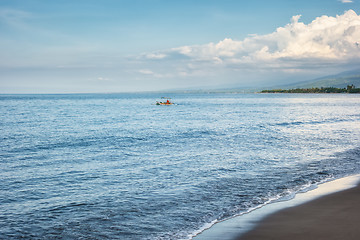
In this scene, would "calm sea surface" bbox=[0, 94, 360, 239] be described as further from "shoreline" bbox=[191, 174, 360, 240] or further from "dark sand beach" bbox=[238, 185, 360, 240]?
"dark sand beach" bbox=[238, 185, 360, 240]

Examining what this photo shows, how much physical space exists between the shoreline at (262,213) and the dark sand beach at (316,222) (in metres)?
0.18

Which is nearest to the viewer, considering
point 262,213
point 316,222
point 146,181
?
point 316,222

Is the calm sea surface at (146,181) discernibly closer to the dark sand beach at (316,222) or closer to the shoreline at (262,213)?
the shoreline at (262,213)

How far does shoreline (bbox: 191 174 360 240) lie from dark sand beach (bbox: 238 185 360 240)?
0.18 m

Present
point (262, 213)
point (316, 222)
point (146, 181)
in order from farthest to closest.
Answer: point (146, 181), point (262, 213), point (316, 222)

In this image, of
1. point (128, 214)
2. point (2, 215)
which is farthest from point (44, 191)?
point (128, 214)

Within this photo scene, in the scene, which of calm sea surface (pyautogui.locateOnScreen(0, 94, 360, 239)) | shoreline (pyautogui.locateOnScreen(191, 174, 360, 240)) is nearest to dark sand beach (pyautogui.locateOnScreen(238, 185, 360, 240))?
shoreline (pyautogui.locateOnScreen(191, 174, 360, 240))

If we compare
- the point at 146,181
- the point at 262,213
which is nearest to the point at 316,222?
the point at 262,213

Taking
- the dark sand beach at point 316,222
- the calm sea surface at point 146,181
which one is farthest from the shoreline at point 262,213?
the calm sea surface at point 146,181

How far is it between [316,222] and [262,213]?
6.06 feet

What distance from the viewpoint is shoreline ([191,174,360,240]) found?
31.6 ft

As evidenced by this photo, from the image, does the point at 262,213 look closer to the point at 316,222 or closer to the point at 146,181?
the point at 316,222

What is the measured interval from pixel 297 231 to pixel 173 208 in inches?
183

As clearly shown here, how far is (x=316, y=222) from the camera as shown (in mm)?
10344
